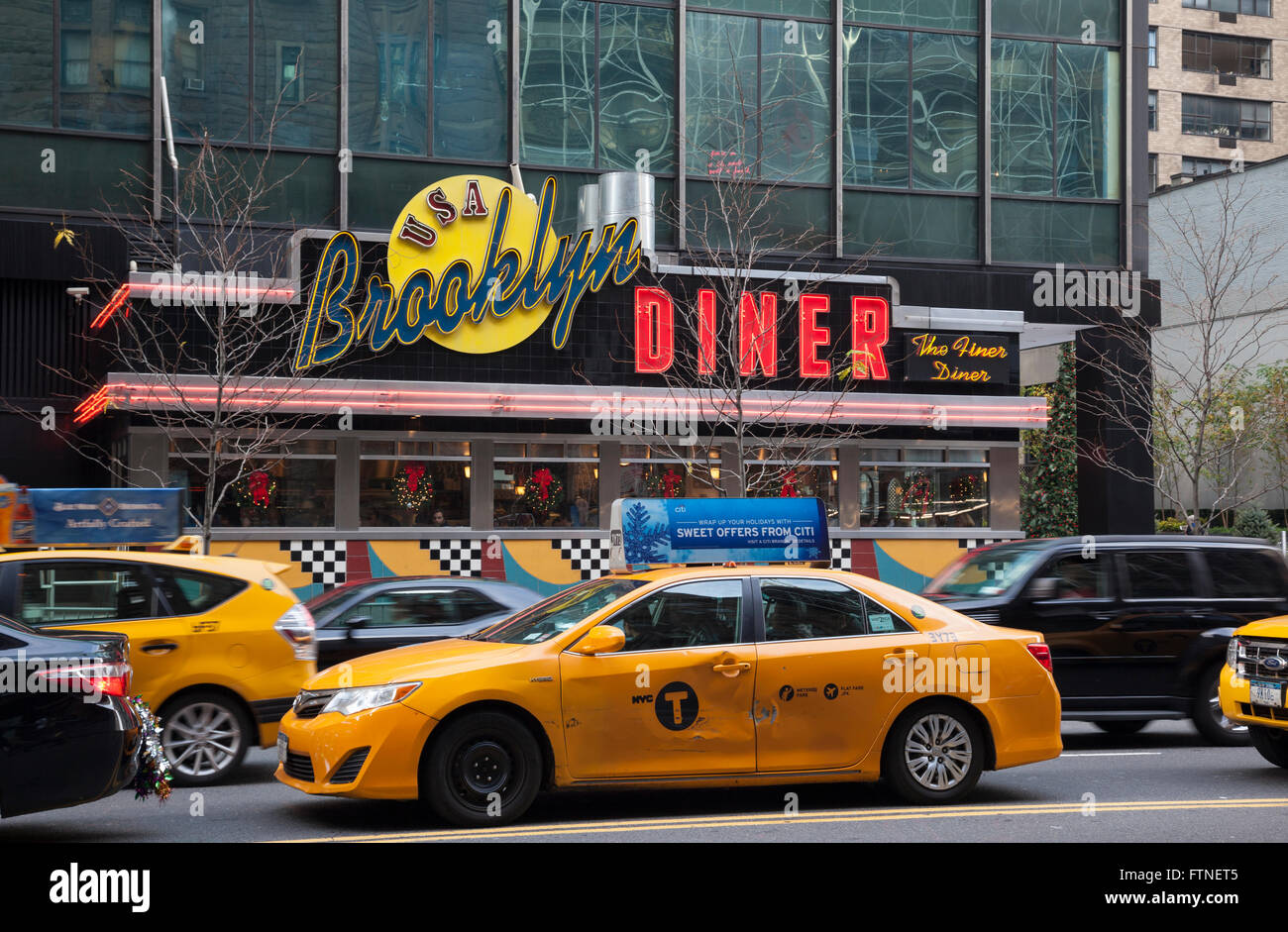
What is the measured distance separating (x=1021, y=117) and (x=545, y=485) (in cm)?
1251

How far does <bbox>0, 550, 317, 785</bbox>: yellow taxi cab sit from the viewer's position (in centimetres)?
932

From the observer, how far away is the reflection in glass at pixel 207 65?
22297 mm

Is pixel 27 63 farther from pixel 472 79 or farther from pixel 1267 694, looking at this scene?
pixel 1267 694

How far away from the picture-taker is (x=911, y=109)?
25.8m

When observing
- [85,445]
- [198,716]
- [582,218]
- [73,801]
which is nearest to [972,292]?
[582,218]

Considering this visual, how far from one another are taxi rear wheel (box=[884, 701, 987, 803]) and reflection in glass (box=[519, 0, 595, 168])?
1734 cm

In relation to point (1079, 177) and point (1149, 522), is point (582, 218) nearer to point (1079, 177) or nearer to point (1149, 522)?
point (1079, 177)

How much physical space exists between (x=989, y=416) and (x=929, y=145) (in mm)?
6275

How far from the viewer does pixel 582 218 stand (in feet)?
77.8

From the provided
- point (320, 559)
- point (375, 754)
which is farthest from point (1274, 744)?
point (320, 559)

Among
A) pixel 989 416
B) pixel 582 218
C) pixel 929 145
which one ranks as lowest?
pixel 989 416

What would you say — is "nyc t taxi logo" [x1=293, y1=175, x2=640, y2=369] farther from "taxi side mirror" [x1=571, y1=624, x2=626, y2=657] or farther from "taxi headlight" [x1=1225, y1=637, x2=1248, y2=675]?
"taxi side mirror" [x1=571, y1=624, x2=626, y2=657]

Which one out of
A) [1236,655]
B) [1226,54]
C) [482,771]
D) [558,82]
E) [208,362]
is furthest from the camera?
[1226,54]

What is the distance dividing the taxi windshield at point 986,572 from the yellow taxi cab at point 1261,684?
6.88 ft
